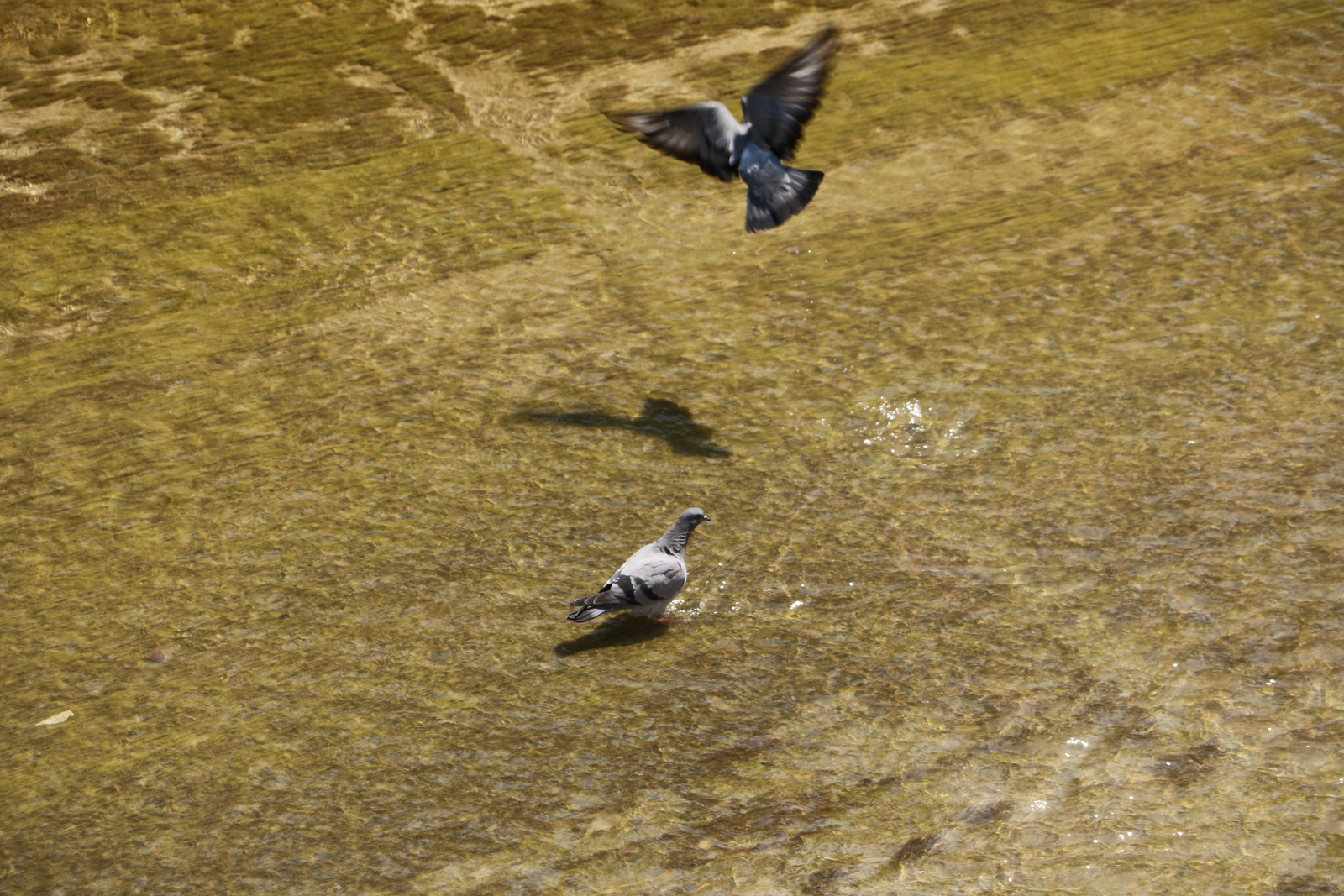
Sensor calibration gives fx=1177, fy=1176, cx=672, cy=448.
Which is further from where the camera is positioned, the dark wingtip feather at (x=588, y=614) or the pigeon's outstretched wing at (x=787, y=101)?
the pigeon's outstretched wing at (x=787, y=101)

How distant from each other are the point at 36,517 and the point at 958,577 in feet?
15.6

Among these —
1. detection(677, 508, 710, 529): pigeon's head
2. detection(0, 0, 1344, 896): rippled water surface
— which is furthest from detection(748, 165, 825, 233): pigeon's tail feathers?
detection(677, 508, 710, 529): pigeon's head

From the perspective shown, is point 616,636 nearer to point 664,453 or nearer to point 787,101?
point 664,453

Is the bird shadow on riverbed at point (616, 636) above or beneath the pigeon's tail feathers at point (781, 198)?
beneath

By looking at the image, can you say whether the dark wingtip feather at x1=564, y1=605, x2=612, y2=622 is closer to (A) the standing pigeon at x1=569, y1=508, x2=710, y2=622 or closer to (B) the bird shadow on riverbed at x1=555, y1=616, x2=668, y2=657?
(A) the standing pigeon at x1=569, y1=508, x2=710, y2=622

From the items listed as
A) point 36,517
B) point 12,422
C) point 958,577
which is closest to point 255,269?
point 12,422

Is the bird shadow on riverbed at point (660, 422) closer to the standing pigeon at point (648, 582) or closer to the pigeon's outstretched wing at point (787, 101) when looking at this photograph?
the standing pigeon at point (648, 582)

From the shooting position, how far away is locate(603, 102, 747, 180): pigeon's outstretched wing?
6.80 m

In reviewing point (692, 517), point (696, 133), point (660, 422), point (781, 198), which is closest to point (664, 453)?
point (660, 422)

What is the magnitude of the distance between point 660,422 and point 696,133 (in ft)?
5.72

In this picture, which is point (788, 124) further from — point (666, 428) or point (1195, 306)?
point (1195, 306)

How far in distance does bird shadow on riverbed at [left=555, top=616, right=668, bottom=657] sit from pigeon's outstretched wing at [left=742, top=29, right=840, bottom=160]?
3.06 m

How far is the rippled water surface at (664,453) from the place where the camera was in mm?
4457

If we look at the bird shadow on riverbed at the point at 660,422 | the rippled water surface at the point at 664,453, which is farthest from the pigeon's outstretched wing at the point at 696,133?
→ the bird shadow on riverbed at the point at 660,422
